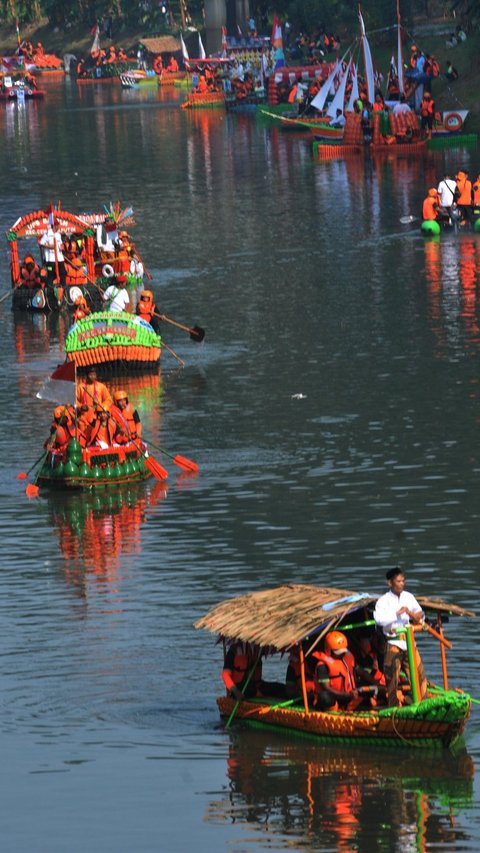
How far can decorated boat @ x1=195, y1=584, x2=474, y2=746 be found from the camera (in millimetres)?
28438

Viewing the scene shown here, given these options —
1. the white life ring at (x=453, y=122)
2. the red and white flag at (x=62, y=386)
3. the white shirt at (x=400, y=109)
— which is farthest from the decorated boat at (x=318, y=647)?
the white life ring at (x=453, y=122)

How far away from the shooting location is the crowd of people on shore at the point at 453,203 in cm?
8544

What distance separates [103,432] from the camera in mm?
47469

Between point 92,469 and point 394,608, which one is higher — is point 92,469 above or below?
below

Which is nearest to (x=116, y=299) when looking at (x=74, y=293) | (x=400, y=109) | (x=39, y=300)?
(x=74, y=293)

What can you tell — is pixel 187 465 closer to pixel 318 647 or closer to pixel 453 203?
pixel 318 647

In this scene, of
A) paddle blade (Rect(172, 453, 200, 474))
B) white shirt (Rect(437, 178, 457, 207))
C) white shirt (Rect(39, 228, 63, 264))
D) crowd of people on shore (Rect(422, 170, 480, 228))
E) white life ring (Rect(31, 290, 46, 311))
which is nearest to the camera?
paddle blade (Rect(172, 453, 200, 474))

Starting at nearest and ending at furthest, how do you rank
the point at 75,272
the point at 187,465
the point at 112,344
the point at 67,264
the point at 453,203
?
the point at 187,465 → the point at 112,344 → the point at 75,272 → the point at 67,264 → the point at 453,203

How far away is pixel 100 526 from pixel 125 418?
4243mm

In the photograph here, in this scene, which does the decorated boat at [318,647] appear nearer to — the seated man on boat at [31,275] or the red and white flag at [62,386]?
the red and white flag at [62,386]

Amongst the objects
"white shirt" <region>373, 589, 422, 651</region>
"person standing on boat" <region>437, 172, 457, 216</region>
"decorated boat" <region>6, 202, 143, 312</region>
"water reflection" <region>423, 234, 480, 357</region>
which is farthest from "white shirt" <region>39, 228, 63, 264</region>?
"white shirt" <region>373, 589, 422, 651</region>

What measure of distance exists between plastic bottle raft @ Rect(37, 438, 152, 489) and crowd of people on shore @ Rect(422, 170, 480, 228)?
4097 cm

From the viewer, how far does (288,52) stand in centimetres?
17438

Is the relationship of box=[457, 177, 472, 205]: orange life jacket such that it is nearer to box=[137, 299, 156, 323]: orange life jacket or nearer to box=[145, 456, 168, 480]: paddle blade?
box=[137, 299, 156, 323]: orange life jacket
